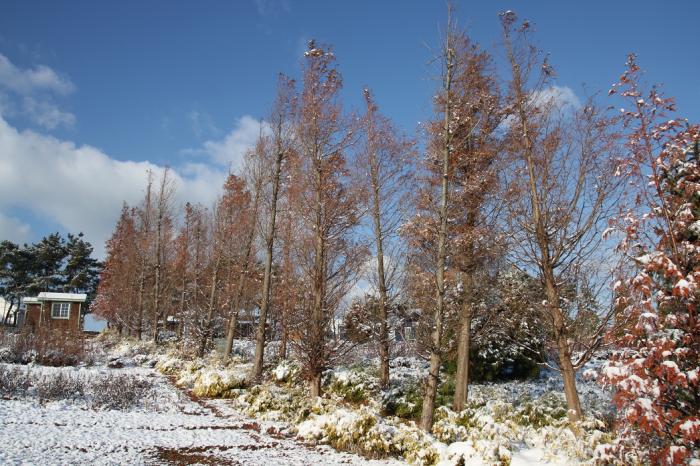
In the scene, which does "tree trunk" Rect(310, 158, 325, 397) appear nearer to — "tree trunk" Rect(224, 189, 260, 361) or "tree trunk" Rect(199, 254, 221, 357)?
"tree trunk" Rect(224, 189, 260, 361)

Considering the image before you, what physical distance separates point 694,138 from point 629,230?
1278 mm

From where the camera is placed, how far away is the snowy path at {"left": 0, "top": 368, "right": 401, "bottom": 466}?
661 cm

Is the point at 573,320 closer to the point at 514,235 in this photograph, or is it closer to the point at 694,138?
the point at 514,235

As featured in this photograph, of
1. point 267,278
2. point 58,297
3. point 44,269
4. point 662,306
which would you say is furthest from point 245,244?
point 44,269

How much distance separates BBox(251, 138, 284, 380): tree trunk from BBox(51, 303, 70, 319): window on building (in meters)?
27.6

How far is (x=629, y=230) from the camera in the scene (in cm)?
486

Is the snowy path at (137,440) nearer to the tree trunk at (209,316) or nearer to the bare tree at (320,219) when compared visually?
the bare tree at (320,219)

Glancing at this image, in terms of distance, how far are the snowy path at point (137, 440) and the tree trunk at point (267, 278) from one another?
423 cm

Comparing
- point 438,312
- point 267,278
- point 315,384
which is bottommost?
point 315,384

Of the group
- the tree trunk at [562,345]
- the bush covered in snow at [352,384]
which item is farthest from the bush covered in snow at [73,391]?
the tree trunk at [562,345]

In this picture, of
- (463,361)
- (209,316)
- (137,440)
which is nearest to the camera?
(137,440)

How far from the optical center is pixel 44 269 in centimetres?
4828

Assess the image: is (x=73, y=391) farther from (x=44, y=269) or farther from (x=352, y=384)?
(x=44, y=269)

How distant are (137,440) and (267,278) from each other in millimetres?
7841
